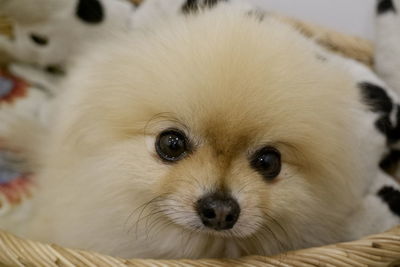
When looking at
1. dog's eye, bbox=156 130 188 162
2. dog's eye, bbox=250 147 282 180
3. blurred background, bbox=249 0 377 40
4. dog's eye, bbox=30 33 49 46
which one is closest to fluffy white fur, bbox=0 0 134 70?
dog's eye, bbox=30 33 49 46

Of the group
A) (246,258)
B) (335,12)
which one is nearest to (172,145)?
A: (246,258)

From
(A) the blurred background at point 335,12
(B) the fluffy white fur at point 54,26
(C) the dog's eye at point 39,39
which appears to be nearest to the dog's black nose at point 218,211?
(B) the fluffy white fur at point 54,26

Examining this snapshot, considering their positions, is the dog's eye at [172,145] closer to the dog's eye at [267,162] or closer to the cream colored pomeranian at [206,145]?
the cream colored pomeranian at [206,145]

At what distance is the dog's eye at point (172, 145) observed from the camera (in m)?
1.33

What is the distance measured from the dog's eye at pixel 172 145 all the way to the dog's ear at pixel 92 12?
3.82 ft

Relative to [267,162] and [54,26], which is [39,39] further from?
[267,162]

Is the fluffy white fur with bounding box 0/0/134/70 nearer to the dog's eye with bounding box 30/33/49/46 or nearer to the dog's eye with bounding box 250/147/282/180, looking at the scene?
the dog's eye with bounding box 30/33/49/46

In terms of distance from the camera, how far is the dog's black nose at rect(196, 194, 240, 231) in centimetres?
118

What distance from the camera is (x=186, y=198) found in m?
1.24

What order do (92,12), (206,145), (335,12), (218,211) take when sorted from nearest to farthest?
(218,211)
(206,145)
(92,12)
(335,12)

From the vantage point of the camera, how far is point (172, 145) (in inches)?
52.5

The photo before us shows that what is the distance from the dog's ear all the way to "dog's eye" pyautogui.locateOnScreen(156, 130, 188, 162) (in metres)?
1.17

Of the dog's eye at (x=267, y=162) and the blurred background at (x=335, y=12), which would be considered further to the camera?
the blurred background at (x=335, y=12)

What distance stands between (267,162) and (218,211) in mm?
260
